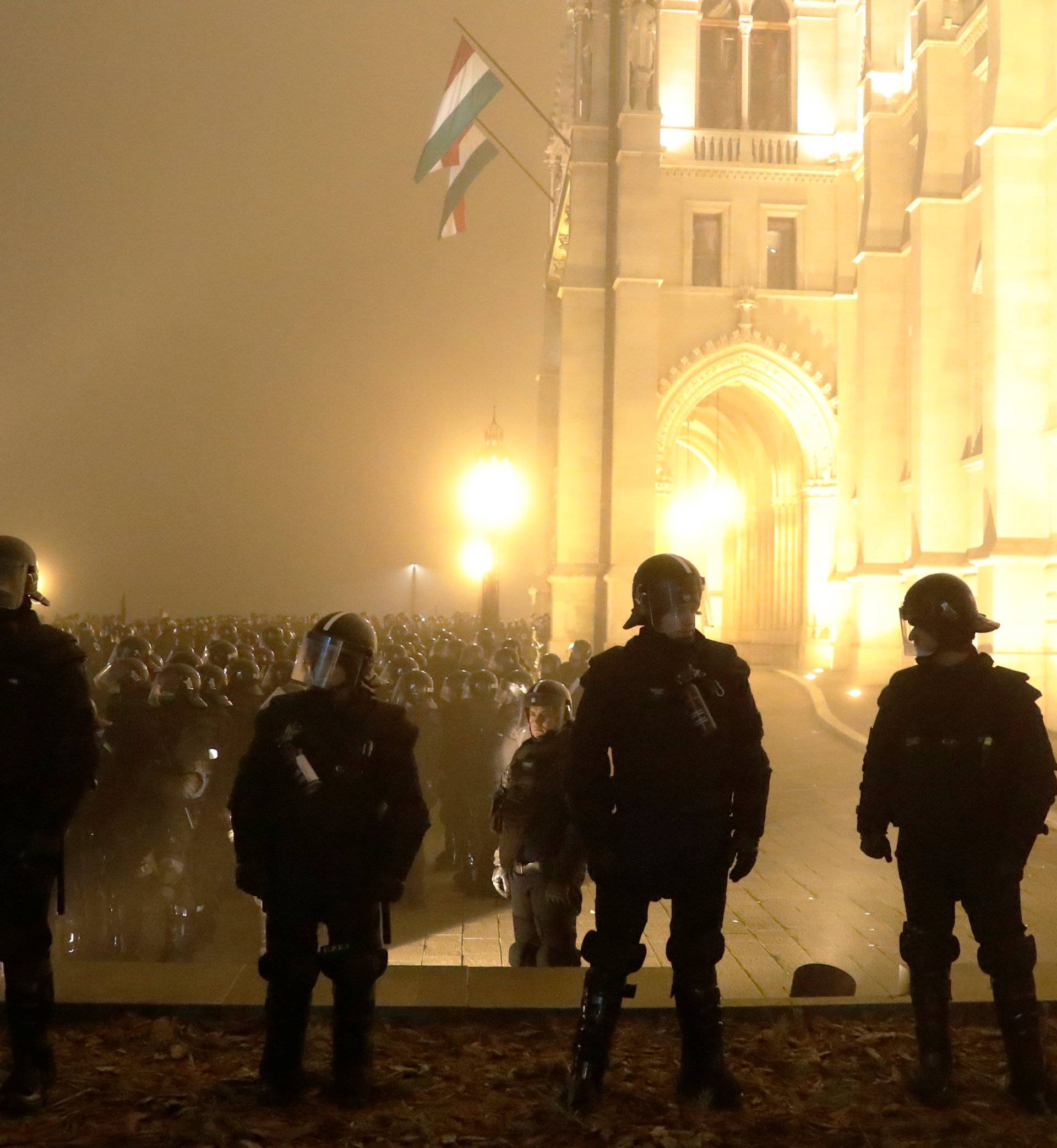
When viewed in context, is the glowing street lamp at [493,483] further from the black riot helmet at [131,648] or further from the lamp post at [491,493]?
the black riot helmet at [131,648]

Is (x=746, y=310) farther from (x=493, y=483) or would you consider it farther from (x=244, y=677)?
(x=244, y=677)

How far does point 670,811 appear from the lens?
3949mm

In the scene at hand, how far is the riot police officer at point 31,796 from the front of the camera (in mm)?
3889

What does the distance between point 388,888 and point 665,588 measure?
136cm

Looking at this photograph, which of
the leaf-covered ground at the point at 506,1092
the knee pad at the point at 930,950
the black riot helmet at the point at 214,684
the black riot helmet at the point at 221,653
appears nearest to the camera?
the leaf-covered ground at the point at 506,1092

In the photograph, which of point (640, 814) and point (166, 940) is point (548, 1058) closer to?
point (640, 814)

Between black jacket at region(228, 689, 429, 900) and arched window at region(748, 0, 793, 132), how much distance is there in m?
27.6

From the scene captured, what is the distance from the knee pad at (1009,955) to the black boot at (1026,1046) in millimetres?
24

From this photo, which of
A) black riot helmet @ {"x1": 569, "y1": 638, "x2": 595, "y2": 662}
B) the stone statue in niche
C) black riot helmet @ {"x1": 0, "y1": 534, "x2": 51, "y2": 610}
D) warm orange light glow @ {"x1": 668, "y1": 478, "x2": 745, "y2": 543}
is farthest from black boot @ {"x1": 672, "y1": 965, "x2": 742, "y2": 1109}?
warm orange light glow @ {"x1": 668, "y1": 478, "x2": 745, "y2": 543}

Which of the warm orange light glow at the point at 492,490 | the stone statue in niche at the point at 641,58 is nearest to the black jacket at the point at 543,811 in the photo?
the warm orange light glow at the point at 492,490

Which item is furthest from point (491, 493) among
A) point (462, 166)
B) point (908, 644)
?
point (908, 644)

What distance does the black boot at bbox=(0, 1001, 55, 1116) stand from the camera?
151 inches

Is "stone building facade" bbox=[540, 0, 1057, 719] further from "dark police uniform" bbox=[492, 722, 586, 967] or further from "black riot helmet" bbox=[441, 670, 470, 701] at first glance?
"dark police uniform" bbox=[492, 722, 586, 967]

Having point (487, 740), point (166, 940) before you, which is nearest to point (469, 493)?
point (487, 740)
